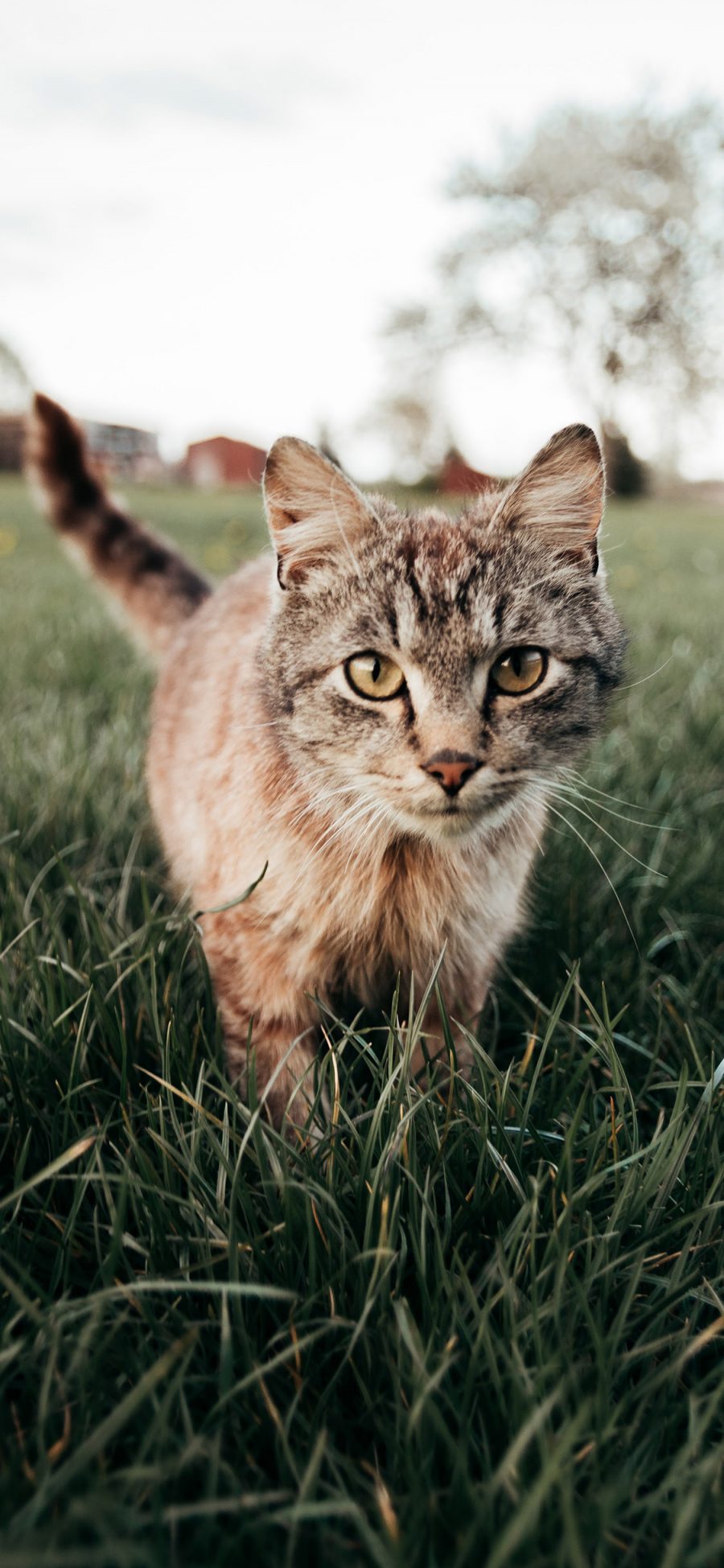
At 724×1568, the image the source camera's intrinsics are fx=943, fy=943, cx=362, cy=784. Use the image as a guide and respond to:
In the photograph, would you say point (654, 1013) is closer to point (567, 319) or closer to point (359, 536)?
point (359, 536)

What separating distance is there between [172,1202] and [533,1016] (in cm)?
98

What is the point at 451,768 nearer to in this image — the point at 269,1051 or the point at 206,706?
the point at 269,1051

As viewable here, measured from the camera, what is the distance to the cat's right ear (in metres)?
1.78

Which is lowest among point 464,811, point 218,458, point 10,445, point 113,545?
point 464,811

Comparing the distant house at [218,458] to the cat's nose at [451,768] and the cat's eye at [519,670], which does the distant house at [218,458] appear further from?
the cat's nose at [451,768]

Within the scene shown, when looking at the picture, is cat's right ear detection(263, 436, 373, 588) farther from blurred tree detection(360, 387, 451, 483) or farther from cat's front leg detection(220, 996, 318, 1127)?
blurred tree detection(360, 387, 451, 483)

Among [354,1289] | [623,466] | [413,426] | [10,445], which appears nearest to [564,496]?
[354,1289]

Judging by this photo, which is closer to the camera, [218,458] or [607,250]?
[607,250]

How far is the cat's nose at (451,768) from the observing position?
1.55 m

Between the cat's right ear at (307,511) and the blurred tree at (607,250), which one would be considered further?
Result: the blurred tree at (607,250)

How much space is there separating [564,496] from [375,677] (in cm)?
54

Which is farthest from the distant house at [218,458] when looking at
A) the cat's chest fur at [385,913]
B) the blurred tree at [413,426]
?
the cat's chest fur at [385,913]

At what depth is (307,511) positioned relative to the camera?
6.03 ft

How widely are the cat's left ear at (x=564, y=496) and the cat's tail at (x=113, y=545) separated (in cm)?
175
